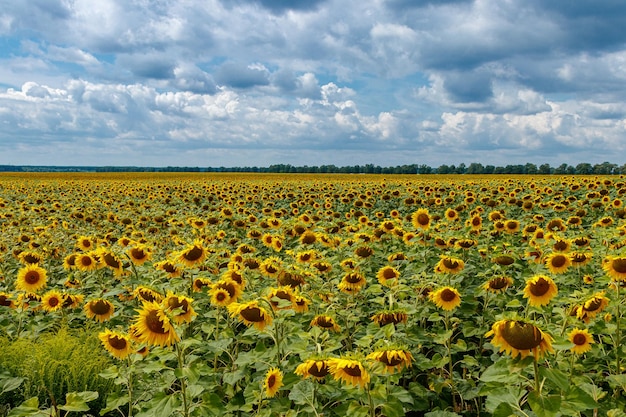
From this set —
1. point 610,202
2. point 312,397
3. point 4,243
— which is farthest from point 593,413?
point 610,202

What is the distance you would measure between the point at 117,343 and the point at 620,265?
→ 14.3 feet

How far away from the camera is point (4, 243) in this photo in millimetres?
8016

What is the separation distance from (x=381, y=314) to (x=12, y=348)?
361cm

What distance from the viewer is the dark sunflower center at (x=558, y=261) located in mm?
5227

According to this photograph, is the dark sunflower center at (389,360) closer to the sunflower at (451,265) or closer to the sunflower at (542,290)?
the sunflower at (542,290)

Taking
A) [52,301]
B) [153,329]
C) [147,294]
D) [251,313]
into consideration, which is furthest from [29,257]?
[251,313]

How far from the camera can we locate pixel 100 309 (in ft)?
14.8

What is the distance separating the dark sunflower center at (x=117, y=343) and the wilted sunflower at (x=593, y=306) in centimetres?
360

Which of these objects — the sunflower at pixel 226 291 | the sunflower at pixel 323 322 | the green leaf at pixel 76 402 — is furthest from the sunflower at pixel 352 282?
the green leaf at pixel 76 402

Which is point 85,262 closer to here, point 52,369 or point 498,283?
point 52,369

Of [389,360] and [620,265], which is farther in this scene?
[620,265]

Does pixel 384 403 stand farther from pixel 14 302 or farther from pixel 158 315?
pixel 14 302

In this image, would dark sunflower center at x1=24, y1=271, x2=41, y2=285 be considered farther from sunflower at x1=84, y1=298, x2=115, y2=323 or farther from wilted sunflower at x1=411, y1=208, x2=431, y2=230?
wilted sunflower at x1=411, y1=208, x2=431, y2=230

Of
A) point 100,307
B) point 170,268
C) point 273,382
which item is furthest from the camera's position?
point 170,268
